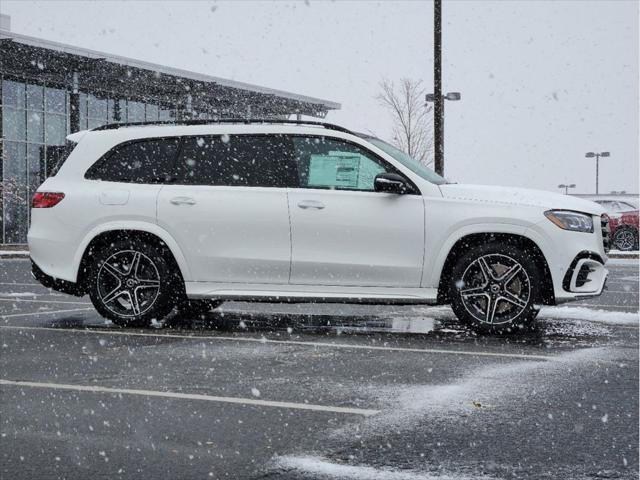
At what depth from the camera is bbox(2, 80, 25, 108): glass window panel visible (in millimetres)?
36438

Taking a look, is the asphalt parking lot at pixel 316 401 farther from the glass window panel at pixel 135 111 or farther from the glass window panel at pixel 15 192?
the glass window panel at pixel 135 111

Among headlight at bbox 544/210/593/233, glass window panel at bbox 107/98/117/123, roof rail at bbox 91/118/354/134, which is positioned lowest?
headlight at bbox 544/210/593/233

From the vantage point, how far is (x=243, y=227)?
8.81 metres

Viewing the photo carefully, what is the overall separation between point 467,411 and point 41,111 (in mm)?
35488

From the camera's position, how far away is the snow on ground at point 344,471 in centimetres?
411

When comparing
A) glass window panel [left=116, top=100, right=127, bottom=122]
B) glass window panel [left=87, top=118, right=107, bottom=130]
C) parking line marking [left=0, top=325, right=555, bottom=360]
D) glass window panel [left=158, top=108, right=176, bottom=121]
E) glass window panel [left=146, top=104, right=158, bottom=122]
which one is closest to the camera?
parking line marking [left=0, top=325, right=555, bottom=360]

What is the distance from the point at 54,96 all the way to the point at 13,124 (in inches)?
103

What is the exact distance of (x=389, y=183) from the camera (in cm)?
852

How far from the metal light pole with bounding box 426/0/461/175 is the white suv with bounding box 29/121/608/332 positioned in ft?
40.5

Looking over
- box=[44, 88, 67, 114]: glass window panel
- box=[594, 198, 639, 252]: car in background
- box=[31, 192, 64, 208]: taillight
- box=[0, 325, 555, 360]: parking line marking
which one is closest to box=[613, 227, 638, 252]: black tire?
box=[594, 198, 639, 252]: car in background

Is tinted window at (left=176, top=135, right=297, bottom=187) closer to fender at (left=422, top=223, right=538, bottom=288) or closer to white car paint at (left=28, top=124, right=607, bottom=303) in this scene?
white car paint at (left=28, top=124, right=607, bottom=303)

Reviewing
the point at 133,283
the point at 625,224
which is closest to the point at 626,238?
the point at 625,224

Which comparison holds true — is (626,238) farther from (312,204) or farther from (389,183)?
(312,204)

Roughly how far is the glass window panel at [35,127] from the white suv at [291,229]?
29682 mm
